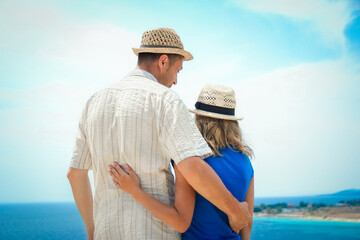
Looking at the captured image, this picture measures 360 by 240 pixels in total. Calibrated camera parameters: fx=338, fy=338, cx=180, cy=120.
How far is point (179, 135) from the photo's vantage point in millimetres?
1589

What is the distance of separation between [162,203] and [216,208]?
0.36m

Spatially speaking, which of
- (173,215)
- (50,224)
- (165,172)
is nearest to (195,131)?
(165,172)

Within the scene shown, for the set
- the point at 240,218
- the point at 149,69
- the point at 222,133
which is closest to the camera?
the point at 240,218

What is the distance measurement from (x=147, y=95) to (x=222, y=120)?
22.9 inches

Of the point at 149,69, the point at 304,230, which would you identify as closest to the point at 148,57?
the point at 149,69

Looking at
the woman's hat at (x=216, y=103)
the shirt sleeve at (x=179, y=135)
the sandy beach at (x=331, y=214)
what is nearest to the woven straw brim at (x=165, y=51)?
the woman's hat at (x=216, y=103)

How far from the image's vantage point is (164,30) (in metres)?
1.99

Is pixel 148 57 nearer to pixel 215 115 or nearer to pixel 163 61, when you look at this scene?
pixel 163 61

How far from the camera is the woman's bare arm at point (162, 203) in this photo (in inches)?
64.4

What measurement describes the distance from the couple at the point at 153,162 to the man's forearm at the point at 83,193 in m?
0.03

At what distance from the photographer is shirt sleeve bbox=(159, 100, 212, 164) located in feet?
5.16

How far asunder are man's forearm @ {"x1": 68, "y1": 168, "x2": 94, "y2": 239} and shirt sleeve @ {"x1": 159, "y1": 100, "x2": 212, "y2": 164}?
0.66 metres

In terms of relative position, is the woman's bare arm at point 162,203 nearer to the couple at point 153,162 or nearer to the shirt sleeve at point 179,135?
the couple at point 153,162

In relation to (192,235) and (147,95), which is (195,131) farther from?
(192,235)
